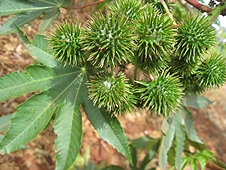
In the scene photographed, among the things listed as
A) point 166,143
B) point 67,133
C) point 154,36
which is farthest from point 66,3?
point 166,143

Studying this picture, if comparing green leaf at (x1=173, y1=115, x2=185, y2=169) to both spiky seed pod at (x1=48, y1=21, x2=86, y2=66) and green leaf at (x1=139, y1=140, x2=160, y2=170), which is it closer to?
green leaf at (x1=139, y1=140, x2=160, y2=170)

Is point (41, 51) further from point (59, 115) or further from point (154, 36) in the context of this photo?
point (154, 36)

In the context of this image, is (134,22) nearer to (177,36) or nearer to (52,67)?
(177,36)

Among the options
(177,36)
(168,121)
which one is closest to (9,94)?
(177,36)

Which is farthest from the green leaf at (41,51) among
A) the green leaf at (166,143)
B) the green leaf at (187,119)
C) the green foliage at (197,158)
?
the green foliage at (197,158)

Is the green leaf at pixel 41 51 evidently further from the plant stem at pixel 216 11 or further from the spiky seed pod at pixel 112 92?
the plant stem at pixel 216 11

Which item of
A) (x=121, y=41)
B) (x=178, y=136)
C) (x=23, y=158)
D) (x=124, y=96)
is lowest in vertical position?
(x=23, y=158)
